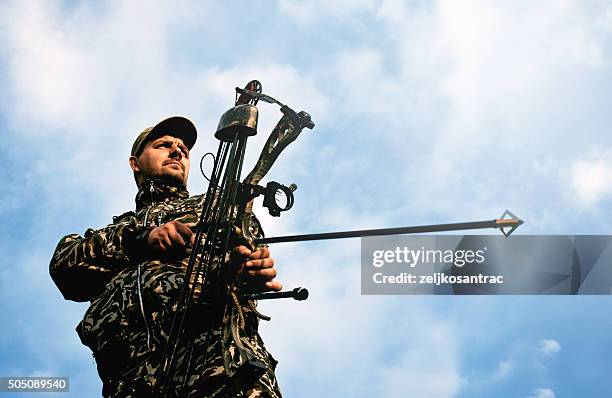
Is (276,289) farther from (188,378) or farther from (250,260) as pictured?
(188,378)

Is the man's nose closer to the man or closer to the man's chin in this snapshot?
the man's chin

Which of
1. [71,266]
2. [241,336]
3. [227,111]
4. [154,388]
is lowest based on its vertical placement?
[154,388]

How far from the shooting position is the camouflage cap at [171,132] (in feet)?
22.2

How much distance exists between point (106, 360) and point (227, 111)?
1778mm

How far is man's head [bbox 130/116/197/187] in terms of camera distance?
254 inches

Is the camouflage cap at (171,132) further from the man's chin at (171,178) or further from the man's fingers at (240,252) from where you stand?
the man's fingers at (240,252)

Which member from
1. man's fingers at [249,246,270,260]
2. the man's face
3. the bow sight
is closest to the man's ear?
the man's face

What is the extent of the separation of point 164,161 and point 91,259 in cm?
141

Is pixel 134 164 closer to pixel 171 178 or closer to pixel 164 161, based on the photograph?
pixel 164 161

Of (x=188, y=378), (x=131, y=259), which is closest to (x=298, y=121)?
(x=131, y=259)

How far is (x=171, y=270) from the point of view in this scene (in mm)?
5074

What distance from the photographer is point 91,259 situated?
17.5 feet

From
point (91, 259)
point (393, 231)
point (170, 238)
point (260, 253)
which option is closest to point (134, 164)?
point (91, 259)

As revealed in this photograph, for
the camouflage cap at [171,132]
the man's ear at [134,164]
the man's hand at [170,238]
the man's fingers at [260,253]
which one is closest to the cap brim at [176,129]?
the camouflage cap at [171,132]
